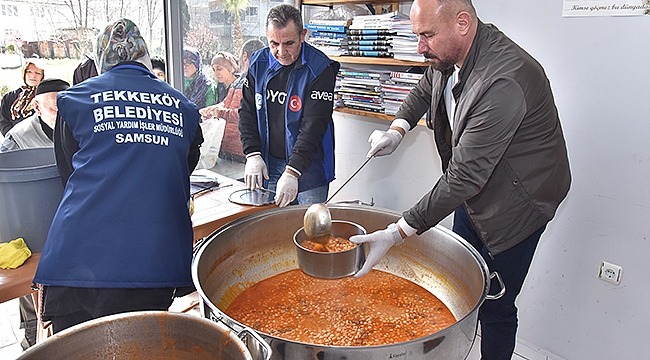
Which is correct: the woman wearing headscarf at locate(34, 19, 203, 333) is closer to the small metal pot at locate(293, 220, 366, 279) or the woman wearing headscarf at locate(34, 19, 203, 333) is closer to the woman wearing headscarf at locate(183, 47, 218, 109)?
the small metal pot at locate(293, 220, 366, 279)

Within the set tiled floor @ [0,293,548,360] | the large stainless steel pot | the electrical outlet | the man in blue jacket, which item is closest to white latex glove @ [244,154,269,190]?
the man in blue jacket

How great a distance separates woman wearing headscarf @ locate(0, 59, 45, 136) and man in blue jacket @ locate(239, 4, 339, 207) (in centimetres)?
100

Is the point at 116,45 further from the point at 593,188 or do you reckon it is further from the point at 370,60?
the point at 593,188

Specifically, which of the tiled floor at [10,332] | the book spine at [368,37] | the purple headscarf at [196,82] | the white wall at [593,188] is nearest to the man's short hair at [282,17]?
the book spine at [368,37]

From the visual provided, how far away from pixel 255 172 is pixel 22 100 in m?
1.22

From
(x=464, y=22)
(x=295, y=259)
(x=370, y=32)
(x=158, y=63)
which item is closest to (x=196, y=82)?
(x=158, y=63)

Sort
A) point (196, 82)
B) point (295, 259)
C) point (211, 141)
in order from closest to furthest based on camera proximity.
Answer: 1. point (295, 259)
2. point (196, 82)
3. point (211, 141)

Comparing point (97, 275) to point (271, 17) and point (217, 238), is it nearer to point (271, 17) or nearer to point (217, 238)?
point (217, 238)

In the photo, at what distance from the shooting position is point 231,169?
10.4ft

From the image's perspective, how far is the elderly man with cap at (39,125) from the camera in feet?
7.28

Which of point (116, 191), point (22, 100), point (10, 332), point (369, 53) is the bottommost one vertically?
point (10, 332)

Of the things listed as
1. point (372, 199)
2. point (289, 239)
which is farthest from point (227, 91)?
point (289, 239)

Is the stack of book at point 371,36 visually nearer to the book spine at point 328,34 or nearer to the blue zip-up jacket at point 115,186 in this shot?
the book spine at point 328,34

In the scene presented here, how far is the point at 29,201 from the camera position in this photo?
153 cm
